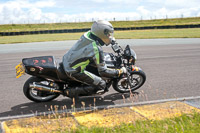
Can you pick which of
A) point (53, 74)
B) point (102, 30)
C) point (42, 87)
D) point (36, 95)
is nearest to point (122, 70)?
point (102, 30)

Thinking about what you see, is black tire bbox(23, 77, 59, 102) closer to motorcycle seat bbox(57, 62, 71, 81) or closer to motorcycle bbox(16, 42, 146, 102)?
motorcycle bbox(16, 42, 146, 102)

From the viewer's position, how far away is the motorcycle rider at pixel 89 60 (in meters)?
5.50

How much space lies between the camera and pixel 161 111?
4992 millimetres

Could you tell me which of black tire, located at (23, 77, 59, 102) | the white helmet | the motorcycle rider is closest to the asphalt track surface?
black tire, located at (23, 77, 59, 102)

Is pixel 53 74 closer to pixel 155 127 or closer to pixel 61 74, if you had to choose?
pixel 61 74

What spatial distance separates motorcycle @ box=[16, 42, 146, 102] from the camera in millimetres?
5578

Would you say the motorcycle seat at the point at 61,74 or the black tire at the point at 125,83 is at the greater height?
the motorcycle seat at the point at 61,74

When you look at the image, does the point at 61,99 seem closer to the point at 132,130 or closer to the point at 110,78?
the point at 110,78

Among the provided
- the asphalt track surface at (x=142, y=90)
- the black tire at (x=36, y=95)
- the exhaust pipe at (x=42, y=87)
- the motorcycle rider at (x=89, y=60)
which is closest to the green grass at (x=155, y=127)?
the asphalt track surface at (x=142, y=90)

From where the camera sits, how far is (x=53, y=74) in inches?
221

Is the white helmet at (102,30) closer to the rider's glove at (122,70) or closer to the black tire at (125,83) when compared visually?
the rider's glove at (122,70)

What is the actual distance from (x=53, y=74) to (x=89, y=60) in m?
0.83

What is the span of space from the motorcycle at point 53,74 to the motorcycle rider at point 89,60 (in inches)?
7.0

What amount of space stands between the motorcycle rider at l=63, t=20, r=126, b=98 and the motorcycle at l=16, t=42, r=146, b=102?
7.0 inches
